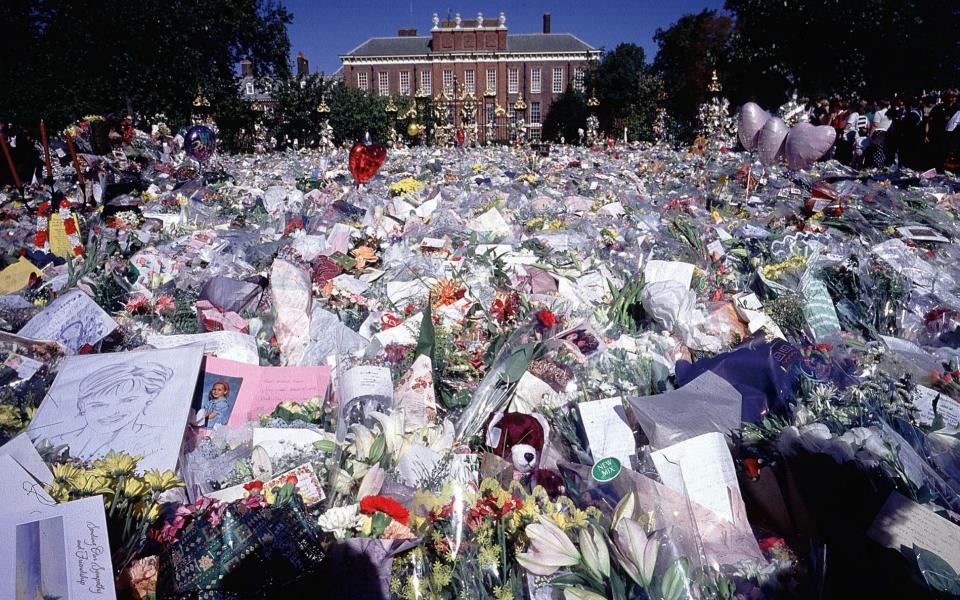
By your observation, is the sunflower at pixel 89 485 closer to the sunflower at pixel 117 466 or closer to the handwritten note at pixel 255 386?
the sunflower at pixel 117 466

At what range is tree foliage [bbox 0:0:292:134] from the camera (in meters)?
21.7

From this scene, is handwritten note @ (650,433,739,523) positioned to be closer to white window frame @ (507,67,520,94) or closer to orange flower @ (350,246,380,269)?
orange flower @ (350,246,380,269)

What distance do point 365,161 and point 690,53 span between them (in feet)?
117

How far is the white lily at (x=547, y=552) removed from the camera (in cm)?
137

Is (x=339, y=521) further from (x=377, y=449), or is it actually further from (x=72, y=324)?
(x=72, y=324)

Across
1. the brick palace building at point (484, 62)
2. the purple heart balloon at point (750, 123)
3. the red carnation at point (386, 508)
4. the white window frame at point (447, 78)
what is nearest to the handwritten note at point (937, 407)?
the red carnation at point (386, 508)

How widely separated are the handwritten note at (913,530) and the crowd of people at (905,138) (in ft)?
30.8

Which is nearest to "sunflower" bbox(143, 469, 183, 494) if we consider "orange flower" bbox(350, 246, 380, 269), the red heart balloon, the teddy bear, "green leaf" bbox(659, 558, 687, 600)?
the teddy bear

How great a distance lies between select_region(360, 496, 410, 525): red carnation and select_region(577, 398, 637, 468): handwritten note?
76 cm

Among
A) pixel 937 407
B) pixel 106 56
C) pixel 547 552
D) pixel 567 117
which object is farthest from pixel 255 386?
pixel 567 117

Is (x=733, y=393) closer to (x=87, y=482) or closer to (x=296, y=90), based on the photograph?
(x=87, y=482)

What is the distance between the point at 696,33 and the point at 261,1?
2698 centimetres

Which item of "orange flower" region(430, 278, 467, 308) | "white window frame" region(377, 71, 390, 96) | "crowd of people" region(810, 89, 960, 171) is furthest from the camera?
"white window frame" region(377, 71, 390, 96)

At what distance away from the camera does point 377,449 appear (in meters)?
1.82
